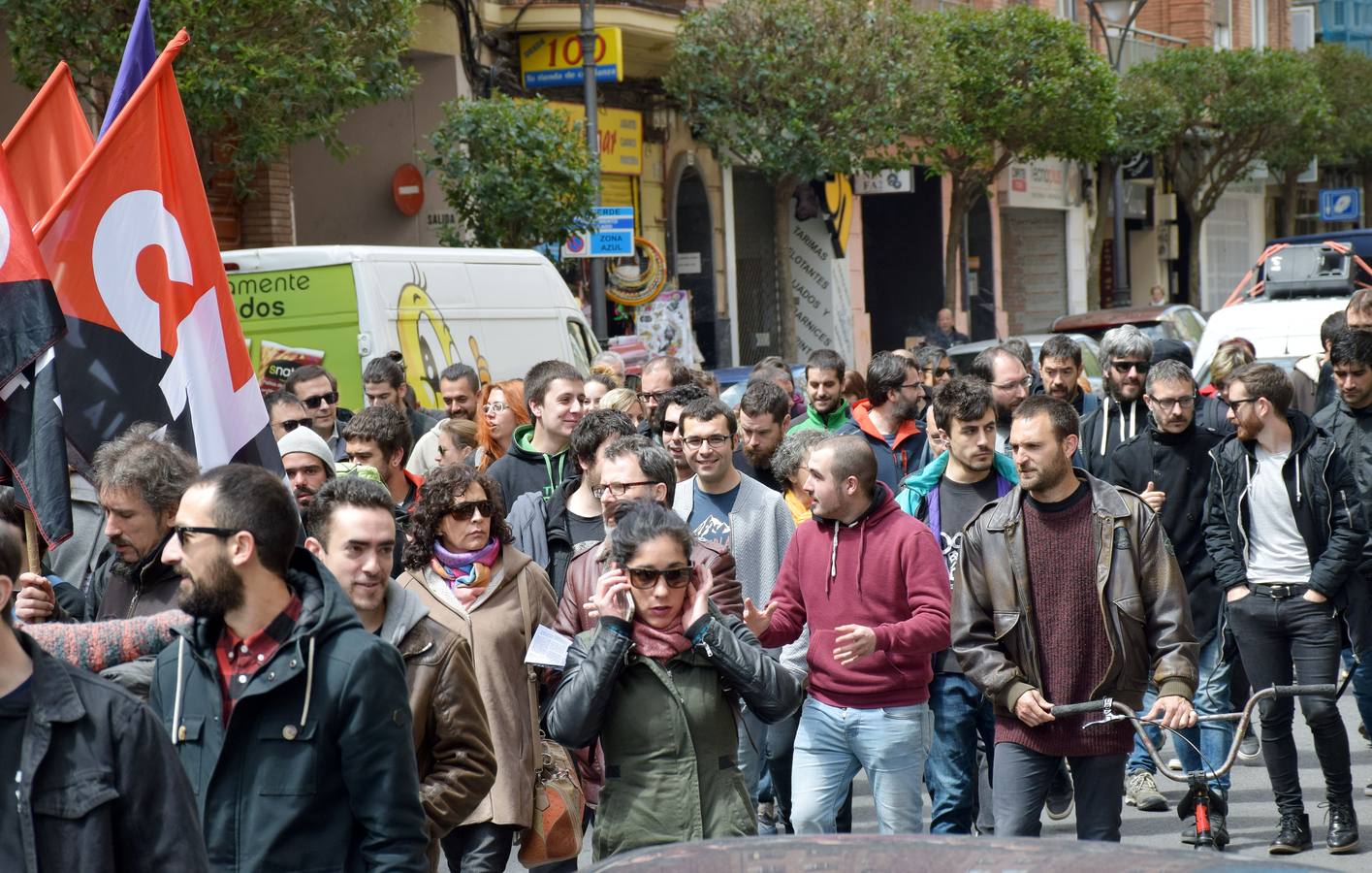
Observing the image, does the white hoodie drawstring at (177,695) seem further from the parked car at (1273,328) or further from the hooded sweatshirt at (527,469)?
the parked car at (1273,328)

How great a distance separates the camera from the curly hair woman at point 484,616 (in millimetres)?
5422

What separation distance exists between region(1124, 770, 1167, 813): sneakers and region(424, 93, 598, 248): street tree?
1023 cm

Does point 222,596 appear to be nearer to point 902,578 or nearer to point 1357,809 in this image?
point 902,578

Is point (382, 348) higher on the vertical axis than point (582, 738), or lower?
higher

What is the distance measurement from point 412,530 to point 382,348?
6878 millimetres

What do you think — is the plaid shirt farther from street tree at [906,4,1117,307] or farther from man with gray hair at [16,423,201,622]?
street tree at [906,4,1117,307]

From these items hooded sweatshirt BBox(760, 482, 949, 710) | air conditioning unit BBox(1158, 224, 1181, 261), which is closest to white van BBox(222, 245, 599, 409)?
hooded sweatshirt BBox(760, 482, 949, 710)

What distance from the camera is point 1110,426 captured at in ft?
28.2

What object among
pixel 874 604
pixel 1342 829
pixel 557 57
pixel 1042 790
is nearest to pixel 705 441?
pixel 874 604

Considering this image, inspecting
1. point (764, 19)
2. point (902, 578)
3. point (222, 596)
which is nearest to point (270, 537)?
point (222, 596)

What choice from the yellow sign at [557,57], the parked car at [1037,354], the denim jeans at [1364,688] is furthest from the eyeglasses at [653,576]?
the yellow sign at [557,57]

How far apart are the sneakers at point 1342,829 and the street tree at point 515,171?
11.2m

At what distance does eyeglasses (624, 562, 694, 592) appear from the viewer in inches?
187

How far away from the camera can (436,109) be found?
67.3ft
